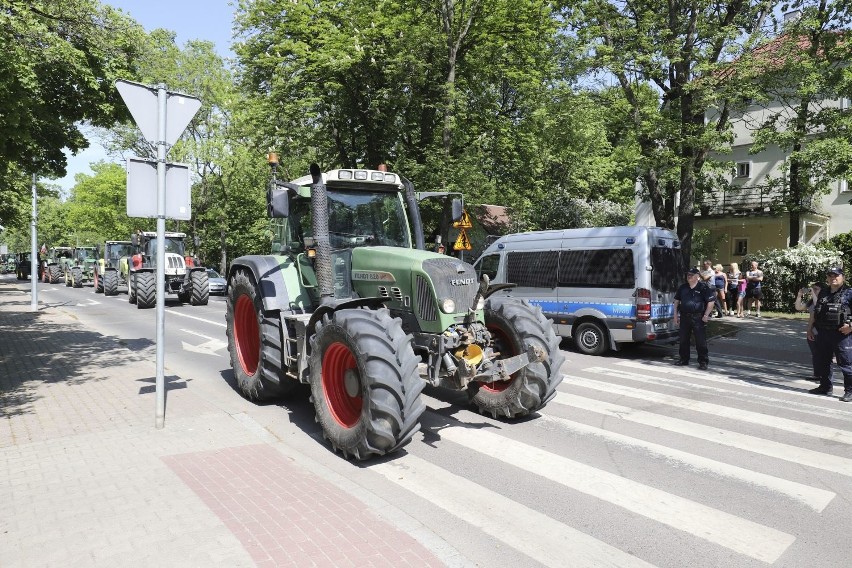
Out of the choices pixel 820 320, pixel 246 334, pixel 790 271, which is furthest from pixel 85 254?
pixel 820 320

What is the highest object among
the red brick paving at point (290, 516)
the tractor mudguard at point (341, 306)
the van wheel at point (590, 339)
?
the tractor mudguard at point (341, 306)

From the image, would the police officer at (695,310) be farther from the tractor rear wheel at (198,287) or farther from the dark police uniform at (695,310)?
the tractor rear wheel at (198,287)

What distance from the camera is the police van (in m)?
10.6

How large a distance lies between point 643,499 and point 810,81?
12413mm

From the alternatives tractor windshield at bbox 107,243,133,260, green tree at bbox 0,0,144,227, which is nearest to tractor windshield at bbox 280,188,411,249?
green tree at bbox 0,0,144,227

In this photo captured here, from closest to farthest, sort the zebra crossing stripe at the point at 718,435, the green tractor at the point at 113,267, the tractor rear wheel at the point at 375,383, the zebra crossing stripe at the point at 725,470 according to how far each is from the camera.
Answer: the zebra crossing stripe at the point at 725,470, the tractor rear wheel at the point at 375,383, the zebra crossing stripe at the point at 718,435, the green tractor at the point at 113,267

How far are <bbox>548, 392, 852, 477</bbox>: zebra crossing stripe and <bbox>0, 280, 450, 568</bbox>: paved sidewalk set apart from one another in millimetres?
3675

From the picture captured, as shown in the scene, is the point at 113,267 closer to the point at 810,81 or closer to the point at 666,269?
the point at 666,269

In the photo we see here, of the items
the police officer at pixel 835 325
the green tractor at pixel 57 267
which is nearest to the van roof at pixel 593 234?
the police officer at pixel 835 325

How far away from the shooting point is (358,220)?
6641 millimetres

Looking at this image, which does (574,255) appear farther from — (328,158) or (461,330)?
(328,158)

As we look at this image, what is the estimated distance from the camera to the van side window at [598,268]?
10.7 metres

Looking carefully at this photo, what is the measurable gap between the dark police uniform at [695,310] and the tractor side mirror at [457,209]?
536 cm

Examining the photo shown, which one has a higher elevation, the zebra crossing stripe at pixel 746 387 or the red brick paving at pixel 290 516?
the zebra crossing stripe at pixel 746 387
